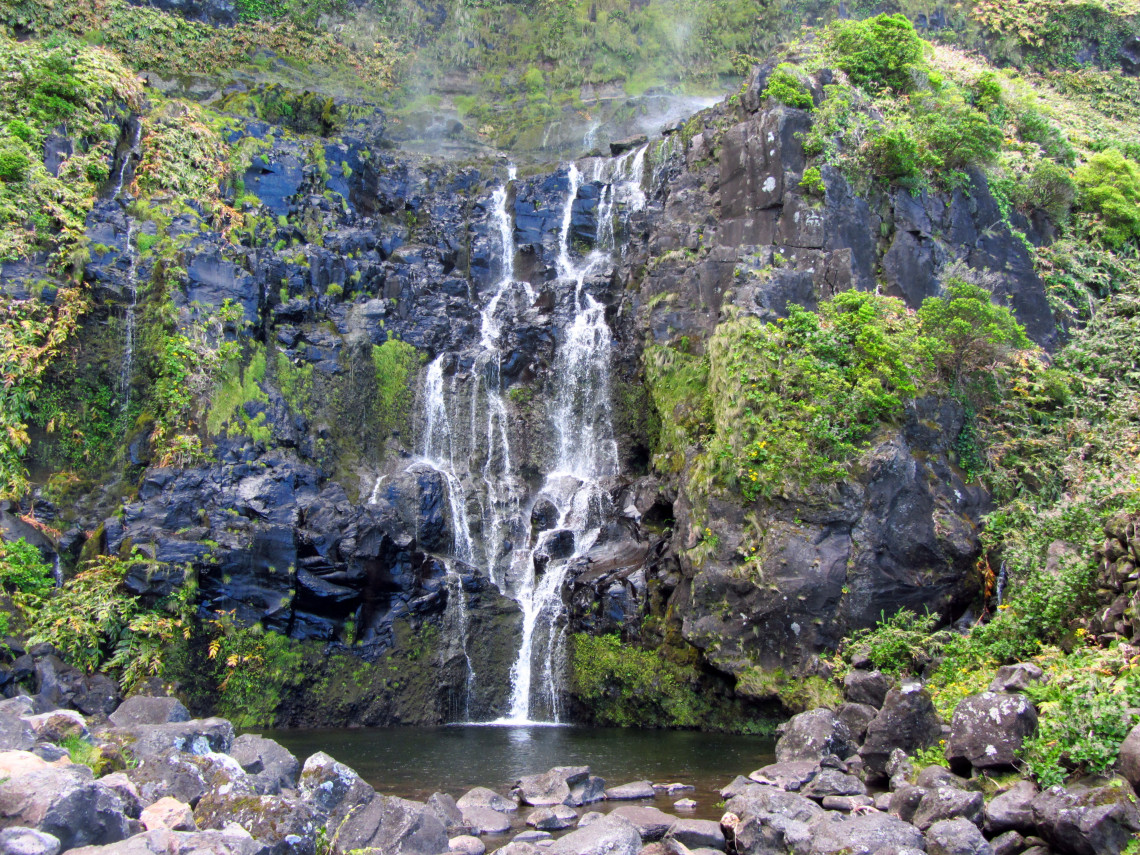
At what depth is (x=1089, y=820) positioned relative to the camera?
7.68 metres

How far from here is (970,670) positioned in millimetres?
13914

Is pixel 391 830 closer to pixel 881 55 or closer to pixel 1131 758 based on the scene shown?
pixel 1131 758

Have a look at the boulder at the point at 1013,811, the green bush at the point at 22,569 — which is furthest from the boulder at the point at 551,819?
the green bush at the point at 22,569

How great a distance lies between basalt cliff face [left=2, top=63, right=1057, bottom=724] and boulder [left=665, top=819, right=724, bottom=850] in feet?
23.7

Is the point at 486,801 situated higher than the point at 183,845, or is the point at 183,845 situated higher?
the point at 183,845

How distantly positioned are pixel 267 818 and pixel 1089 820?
8435 mm

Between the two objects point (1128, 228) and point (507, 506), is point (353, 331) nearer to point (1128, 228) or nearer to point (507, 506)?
point (507, 506)

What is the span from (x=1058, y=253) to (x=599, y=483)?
16.9 metres

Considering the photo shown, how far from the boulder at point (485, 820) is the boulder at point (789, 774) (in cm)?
413

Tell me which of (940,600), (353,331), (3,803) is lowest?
(3,803)

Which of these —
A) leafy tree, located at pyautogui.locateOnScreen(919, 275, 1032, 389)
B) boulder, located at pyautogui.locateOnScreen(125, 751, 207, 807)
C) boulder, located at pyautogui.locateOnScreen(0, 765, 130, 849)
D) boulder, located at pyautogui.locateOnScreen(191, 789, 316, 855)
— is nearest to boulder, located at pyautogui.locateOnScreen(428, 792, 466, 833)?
boulder, located at pyautogui.locateOnScreen(191, 789, 316, 855)


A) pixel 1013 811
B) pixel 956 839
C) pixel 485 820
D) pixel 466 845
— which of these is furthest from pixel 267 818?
pixel 1013 811

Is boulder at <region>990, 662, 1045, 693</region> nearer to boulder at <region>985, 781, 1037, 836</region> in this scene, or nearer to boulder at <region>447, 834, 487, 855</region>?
boulder at <region>985, 781, 1037, 836</region>

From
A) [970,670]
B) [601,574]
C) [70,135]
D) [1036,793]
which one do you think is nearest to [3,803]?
[1036,793]
